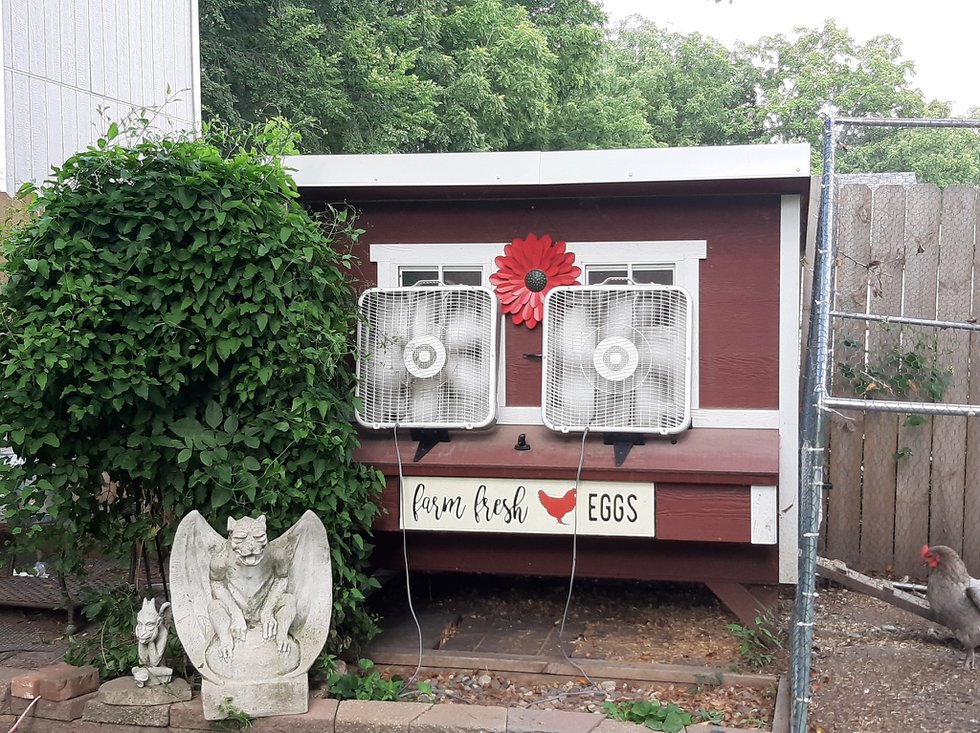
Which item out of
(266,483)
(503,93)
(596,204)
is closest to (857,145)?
(503,93)

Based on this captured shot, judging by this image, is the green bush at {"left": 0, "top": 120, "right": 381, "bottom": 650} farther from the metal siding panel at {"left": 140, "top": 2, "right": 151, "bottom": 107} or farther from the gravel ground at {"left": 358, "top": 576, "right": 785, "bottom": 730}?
the metal siding panel at {"left": 140, "top": 2, "right": 151, "bottom": 107}

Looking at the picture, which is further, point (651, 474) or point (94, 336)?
point (651, 474)

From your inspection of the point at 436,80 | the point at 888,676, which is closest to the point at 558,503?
the point at 888,676

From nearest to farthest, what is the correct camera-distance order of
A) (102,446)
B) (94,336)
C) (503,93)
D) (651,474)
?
(94,336) → (102,446) → (651,474) → (503,93)

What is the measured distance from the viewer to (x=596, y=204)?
4816mm

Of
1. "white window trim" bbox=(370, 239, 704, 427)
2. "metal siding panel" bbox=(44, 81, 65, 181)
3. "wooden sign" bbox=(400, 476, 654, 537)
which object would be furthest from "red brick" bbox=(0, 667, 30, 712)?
"metal siding panel" bbox=(44, 81, 65, 181)

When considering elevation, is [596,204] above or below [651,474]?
above

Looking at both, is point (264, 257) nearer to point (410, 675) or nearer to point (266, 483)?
point (266, 483)

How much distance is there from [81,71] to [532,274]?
423 cm

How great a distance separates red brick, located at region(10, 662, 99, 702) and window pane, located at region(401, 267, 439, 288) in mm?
2464

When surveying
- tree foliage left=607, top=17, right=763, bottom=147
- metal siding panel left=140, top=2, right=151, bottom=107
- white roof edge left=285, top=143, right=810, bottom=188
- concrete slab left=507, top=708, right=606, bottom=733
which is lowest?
concrete slab left=507, top=708, right=606, bottom=733

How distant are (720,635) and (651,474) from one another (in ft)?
4.31

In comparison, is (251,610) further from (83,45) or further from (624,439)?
(83,45)

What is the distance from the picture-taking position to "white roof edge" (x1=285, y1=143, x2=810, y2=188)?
434 centimetres
